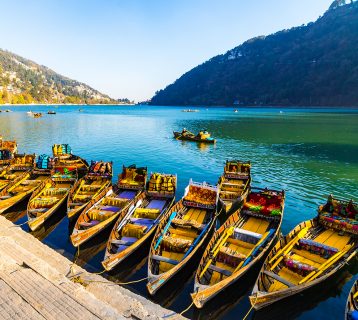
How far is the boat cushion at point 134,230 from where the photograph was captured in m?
19.5

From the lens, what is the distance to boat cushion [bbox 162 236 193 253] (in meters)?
18.0

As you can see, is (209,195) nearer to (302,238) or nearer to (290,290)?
(302,238)

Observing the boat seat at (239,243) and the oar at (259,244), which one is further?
the boat seat at (239,243)

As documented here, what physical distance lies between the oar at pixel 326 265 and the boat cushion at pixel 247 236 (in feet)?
14.1

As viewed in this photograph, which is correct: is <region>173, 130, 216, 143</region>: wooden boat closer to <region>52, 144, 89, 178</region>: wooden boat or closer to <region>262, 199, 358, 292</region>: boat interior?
<region>52, 144, 89, 178</region>: wooden boat

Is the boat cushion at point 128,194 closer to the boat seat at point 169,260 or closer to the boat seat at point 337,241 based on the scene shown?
the boat seat at point 169,260

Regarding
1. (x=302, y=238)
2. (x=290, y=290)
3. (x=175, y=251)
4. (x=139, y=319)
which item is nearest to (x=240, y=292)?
(x=290, y=290)

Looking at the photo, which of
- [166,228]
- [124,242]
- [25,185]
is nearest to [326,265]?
[166,228]

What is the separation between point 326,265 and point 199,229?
28.1 feet

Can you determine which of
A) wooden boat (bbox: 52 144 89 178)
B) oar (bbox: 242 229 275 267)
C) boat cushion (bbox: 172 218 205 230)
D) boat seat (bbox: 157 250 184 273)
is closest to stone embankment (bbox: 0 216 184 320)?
boat seat (bbox: 157 250 184 273)

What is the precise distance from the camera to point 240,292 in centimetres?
1655

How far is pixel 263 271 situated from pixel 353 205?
37.6 feet

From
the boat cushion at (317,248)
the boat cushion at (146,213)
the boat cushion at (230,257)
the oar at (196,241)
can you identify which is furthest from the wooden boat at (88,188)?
the boat cushion at (317,248)

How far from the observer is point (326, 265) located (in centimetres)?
1630
